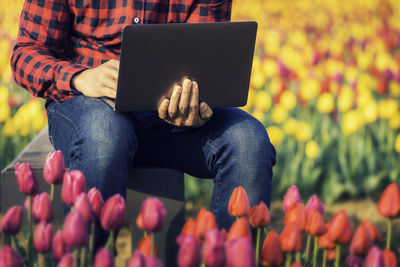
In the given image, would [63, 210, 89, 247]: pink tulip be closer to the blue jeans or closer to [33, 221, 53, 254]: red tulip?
[33, 221, 53, 254]: red tulip

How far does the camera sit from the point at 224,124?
172cm

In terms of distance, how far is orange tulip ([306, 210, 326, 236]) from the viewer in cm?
118

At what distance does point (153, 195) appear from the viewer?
1881 mm

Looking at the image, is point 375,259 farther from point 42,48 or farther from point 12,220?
point 42,48

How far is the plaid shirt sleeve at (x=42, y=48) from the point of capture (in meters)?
1.80

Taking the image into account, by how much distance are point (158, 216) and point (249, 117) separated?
654 millimetres

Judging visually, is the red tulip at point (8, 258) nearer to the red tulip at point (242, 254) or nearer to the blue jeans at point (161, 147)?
the red tulip at point (242, 254)

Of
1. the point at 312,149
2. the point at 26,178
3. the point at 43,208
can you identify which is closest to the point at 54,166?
the point at 26,178

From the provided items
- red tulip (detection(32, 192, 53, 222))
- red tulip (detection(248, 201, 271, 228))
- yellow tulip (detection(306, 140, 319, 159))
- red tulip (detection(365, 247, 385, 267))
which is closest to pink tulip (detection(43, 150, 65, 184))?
red tulip (detection(32, 192, 53, 222))

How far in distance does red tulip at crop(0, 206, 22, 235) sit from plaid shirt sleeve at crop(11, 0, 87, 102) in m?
0.68

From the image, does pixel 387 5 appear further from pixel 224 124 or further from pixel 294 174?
pixel 224 124

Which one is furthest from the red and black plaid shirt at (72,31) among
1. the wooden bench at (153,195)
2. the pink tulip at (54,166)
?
the pink tulip at (54,166)

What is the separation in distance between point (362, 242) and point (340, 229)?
50 mm

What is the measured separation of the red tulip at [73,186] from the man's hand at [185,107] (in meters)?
0.43
